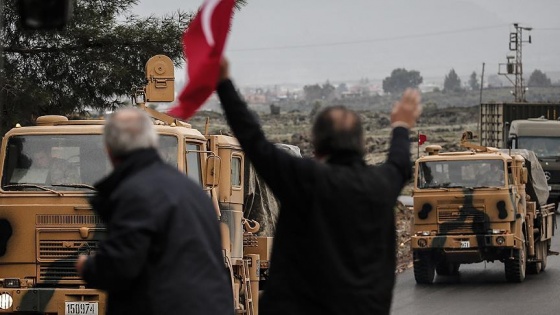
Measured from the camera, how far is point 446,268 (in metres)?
26.4

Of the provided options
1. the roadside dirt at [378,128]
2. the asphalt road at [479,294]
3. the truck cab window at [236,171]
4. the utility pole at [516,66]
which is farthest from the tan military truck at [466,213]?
the utility pole at [516,66]

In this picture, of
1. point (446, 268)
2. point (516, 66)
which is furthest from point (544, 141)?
point (516, 66)

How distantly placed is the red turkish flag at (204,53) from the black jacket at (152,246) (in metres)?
0.36

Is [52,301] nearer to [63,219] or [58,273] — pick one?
[58,273]

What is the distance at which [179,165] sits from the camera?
13.3 meters

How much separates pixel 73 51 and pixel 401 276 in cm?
1012

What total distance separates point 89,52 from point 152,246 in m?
12.8

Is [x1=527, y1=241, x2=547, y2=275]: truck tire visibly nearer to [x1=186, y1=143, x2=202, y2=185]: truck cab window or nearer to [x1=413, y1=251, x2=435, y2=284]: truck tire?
[x1=413, y1=251, x2=435, y2=284]: truck tire

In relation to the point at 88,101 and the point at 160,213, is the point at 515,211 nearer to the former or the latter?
the point at 88,101

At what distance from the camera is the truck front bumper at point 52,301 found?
1268cm

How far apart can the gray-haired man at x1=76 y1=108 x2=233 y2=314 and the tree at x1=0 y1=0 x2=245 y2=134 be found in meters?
12.0

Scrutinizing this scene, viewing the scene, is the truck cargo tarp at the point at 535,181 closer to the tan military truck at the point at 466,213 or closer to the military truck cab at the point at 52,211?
the tan military truck at the point at 466,213

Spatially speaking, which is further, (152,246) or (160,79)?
(160,79)

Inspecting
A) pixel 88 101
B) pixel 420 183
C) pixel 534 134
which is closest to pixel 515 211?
pixel 420 183
